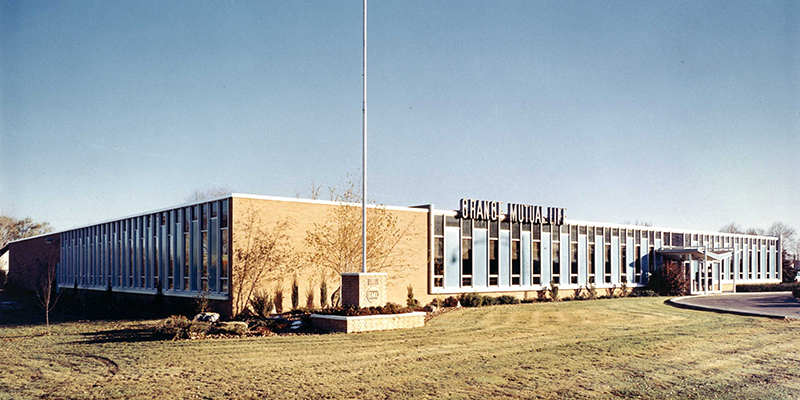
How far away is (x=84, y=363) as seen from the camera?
44.5 feet

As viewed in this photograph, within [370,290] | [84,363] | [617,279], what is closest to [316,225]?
[370,290]

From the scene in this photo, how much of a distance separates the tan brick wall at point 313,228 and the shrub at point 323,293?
5.9 inches

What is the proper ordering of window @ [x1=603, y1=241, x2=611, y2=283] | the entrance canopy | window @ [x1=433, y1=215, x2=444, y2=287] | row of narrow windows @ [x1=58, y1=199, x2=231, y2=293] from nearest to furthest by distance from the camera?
row of narrow windows @ [x1=58, y1=199, x2=231, y2=293] → window @ [x1=433, y1=215, x2=444, y2=287] → window @ [x1=603, y1=241, x2=611, y2=283] → the entrance canopy

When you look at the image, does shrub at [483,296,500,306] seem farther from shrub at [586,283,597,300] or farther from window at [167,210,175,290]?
window at [167,210,175,290]

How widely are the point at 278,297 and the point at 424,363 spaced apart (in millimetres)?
12582

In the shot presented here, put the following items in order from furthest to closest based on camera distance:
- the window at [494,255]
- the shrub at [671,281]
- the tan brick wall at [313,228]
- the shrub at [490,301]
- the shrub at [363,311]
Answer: the shrub at [671,281], the window at [494,255], the shrub at [490,301], the tan brick wall at [313,228], the shrub at [363,311]

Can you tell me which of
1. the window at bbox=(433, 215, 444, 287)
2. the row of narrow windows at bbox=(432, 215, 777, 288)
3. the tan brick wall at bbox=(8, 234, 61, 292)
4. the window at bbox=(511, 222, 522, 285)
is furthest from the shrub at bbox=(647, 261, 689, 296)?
the tan brick wall at bbox=(8, 234, 61, 292)

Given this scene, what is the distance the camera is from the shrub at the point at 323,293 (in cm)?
2612

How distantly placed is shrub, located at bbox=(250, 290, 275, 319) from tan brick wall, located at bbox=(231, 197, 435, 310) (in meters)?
0.59

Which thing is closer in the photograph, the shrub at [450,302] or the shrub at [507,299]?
the shrub at [450,302]

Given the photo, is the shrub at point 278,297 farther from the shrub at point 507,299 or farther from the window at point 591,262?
the window at point 591,262

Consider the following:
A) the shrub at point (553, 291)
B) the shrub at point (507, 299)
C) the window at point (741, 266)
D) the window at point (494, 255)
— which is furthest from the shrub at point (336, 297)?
the window at point (741, 266)

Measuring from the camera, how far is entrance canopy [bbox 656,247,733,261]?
144 feet

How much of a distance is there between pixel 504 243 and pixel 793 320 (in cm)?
1448
